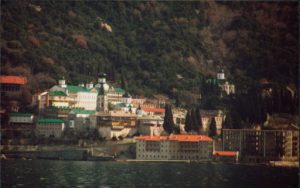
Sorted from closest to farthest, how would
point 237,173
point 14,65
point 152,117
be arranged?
point 237,173, point 152,117, point 14,65

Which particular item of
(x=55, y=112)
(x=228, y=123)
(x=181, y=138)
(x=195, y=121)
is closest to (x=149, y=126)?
(x=195, y=121)

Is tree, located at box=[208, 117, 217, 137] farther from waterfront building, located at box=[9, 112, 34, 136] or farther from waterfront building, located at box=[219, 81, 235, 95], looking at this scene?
waterfront building, located at box=[219, 81, 235, 95]

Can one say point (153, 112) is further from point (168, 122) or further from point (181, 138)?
point (181, 138)

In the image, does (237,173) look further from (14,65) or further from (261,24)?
(261,24)

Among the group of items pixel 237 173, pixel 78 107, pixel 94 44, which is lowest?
pixel 237 173

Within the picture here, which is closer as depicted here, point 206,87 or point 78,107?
point 78,107

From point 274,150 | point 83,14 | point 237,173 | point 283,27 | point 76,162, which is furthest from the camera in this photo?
point 283,27

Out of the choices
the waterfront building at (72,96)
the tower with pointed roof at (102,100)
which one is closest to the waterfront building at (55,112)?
the waterfront building at (72,96)

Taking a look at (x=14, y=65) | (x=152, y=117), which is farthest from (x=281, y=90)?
(x=14, y=65)
